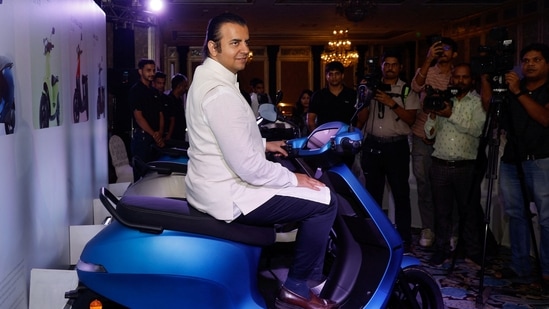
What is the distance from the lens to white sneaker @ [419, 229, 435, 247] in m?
4.27

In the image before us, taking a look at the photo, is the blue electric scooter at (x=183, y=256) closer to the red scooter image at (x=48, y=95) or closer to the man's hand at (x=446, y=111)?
the red scooter image at (x=48, y=95)

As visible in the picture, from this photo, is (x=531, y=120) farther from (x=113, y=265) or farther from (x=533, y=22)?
(x=533, y=22)

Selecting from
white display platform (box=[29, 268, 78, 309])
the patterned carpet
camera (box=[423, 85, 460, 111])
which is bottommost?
the patterned carpet

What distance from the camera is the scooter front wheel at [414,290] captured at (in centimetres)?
227

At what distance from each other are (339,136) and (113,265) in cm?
85

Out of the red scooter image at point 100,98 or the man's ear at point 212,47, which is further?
the red scooter image at point 100,98

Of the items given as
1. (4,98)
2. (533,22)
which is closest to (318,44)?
(533,22)

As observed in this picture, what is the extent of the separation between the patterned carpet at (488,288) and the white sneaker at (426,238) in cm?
38

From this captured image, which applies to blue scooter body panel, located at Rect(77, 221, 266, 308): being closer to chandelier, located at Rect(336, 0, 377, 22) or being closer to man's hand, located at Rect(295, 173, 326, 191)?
man's hand, located at Rect(295, 173, 326, 191)

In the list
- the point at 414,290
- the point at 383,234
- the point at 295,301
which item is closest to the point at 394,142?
the point at 414,290

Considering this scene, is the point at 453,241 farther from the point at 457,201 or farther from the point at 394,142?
the point at 394,142

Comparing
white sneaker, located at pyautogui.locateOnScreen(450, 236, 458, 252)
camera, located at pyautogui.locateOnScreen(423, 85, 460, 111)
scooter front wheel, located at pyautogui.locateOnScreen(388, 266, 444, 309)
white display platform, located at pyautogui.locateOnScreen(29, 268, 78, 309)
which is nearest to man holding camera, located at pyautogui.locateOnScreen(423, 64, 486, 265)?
camera, located at pyautogui.locateOnScreen(423, 85, 460, 111)

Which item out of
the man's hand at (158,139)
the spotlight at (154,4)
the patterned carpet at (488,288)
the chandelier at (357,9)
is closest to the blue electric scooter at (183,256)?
the patterned carpet at (488,288)

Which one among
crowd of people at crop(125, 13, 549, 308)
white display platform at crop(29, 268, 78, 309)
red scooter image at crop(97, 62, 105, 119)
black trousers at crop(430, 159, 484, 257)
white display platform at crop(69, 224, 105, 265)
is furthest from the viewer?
red scooter image at crop(97, 62, 105, 119)
